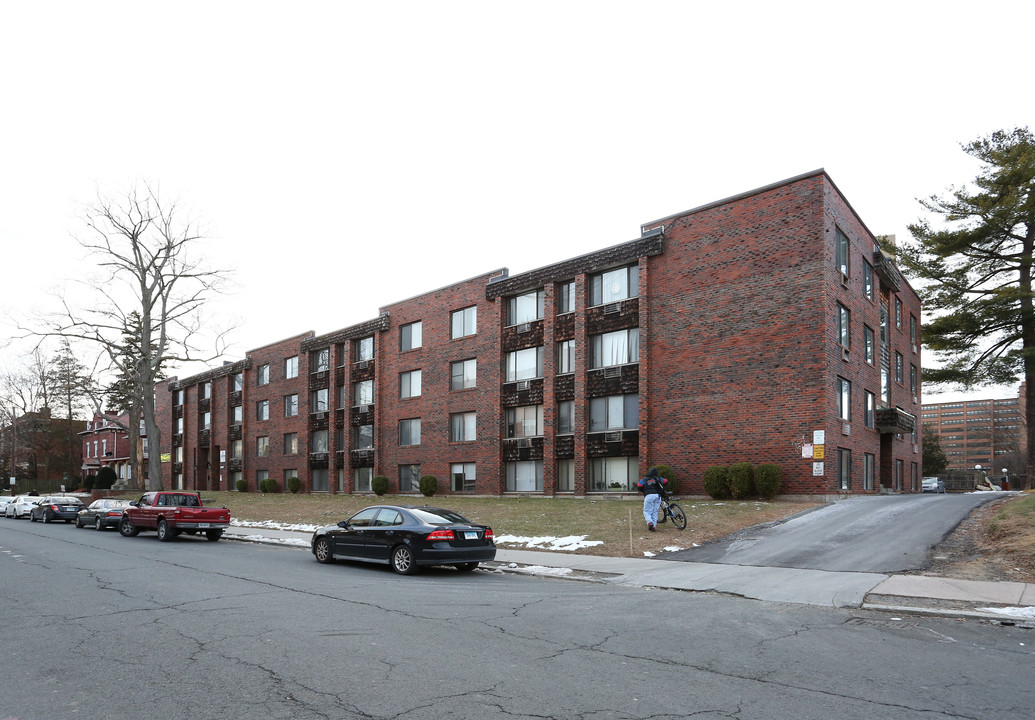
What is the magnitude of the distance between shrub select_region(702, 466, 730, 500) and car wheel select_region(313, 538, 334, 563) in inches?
556

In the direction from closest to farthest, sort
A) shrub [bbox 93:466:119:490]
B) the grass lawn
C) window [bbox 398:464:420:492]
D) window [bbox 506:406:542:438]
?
1. the grass lawn
2. window [bbox 506:406:542:438]
3. window [bbox 398:464:420:492]
4. shrub [bbox 93:466:119:490]

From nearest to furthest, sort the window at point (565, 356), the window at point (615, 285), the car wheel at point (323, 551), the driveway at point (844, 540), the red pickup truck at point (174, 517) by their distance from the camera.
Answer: the driveway at point (844, 540) < the car wheel at point (323, 551) < the red pickup truck at point (174, 517) < the window at point (615, 285) < the window at point (565, 356)

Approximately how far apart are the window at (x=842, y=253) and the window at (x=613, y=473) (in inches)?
401

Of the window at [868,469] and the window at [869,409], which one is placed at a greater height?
the window at [869,409]

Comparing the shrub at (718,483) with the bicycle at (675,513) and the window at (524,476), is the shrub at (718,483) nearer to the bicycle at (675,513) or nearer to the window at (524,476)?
the bicycle at (675,513)

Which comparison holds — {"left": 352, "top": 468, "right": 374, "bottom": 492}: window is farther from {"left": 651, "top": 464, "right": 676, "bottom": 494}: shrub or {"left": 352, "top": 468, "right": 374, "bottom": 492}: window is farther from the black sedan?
the black sedan

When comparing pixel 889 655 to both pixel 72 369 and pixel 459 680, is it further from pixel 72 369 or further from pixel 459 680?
pixel 72 369

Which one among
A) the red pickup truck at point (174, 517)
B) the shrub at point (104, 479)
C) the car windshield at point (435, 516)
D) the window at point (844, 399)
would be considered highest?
the window at point (844, 399)

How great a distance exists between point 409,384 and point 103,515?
658 inches

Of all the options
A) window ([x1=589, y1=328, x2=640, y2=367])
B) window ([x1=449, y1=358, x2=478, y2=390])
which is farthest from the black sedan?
window ([x1=449, y1=358, x2=478, y2=390])

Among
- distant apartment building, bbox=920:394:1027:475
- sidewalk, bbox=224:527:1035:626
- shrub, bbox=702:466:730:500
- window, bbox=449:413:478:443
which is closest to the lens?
sidewalk, bbox=224:527:1035:626

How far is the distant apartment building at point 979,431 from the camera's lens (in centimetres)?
9672

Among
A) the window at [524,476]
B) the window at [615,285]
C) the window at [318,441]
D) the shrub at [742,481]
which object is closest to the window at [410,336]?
the window at [318,441]

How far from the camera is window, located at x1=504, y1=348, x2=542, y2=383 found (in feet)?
109
